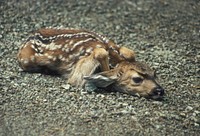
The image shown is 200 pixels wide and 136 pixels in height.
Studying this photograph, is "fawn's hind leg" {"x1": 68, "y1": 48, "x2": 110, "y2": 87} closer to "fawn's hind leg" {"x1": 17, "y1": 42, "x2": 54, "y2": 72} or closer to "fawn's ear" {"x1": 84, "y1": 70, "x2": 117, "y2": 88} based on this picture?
"fawn's ear" {"x1": 84, "y1": 70, "x2": 117, "y2": 88}

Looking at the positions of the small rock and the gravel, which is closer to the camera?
the gravel

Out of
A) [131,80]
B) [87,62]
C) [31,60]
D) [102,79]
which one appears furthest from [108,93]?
[31,60]

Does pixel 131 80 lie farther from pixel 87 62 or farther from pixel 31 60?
pixel 31 60

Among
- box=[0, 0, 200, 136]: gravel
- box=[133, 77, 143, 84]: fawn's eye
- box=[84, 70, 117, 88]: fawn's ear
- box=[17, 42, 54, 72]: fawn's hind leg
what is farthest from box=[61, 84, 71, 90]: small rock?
box=[133, 77, 143, 84]: fawn's eye

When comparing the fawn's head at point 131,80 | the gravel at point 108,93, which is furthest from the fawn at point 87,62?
the gravel at point 108,93

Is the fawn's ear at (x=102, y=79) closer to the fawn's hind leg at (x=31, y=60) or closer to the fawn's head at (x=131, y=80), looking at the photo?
the fawn's head at (x=131, y=80)

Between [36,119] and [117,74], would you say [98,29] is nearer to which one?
[117,74]
